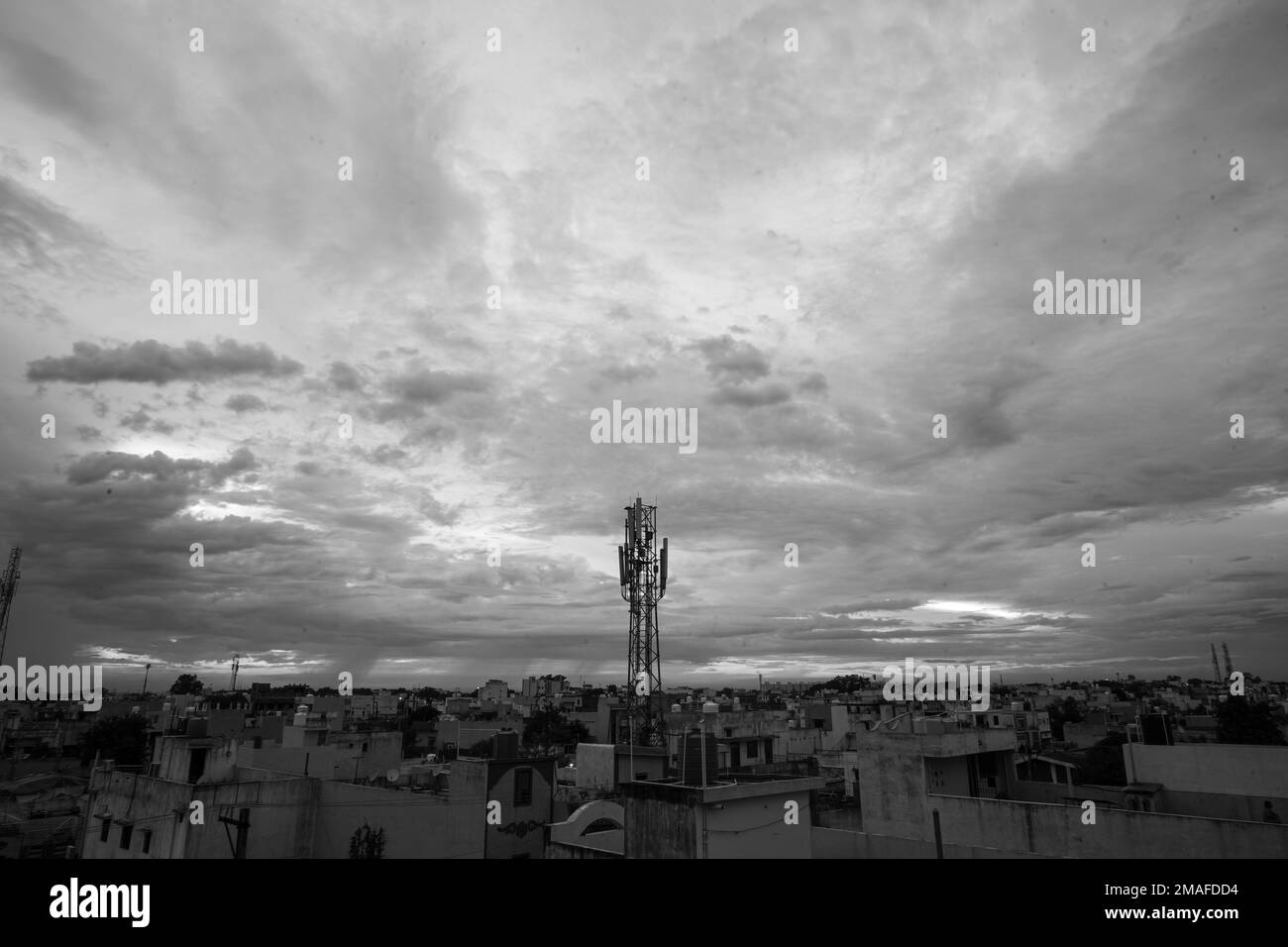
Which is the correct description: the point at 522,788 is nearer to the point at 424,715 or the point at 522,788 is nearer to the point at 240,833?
the point at 240,833

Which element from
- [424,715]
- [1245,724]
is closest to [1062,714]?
[1245,724]

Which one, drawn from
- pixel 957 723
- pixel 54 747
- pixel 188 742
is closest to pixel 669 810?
pixel 957 723

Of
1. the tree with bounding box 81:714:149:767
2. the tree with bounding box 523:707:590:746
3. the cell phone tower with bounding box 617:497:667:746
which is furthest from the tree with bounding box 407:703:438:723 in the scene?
the cell phone tower with bounding box 617:497:667:746

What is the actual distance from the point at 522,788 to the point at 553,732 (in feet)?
146

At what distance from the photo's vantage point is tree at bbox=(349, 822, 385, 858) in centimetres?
2998

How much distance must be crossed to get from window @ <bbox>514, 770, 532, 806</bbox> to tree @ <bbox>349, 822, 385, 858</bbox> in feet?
23.6

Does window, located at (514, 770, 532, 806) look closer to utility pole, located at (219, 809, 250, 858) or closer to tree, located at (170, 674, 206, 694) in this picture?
utility pole, located at (219, 809, 250, 858)

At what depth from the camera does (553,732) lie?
78.8 metres

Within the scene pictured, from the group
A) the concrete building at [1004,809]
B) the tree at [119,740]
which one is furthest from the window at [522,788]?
the tree at [119,740]

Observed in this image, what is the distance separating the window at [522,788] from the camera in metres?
36.0

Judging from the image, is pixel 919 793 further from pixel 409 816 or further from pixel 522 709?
pixel 522 709

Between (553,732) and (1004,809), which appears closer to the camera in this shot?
(1004,809)

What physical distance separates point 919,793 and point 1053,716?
3086 inches

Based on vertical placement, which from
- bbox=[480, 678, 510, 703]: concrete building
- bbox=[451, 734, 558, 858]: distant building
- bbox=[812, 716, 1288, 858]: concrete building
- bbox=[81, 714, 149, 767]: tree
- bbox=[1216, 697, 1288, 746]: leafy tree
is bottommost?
bbox=[480, 678, 510, 703]: concrete building
